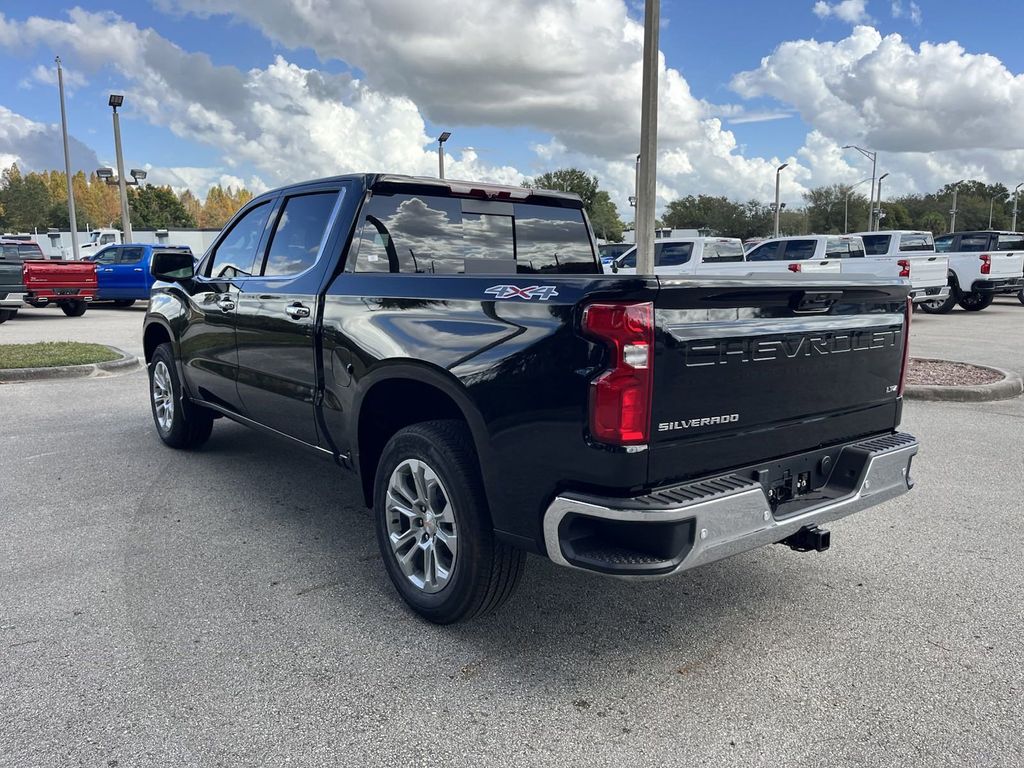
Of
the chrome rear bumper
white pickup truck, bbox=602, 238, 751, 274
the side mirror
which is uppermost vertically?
white pickup truck, bbox=602, 238, 751, 274

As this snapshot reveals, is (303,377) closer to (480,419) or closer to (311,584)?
(311,584)

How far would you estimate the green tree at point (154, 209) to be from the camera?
9575cm

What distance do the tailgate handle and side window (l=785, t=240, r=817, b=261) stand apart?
56.0 feet

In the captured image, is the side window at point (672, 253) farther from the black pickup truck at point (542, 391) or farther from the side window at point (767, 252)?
the black pickup truck at point (542, 391)

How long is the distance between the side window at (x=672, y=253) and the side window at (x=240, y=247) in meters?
14.1

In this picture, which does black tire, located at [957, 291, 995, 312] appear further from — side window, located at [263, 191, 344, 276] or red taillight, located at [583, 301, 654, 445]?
red taillight, located at [583, 301, 654, 445]

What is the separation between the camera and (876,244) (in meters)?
19.3

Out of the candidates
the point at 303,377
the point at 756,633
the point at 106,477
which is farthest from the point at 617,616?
the point at 106,477

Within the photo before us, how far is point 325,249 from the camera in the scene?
4137 mm

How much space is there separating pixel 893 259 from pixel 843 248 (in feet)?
4.33

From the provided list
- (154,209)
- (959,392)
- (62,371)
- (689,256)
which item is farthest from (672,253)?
(154,209)

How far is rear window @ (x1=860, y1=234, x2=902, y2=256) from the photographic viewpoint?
750 inches

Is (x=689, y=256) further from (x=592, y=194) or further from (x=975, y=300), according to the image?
(x=592, y=194)

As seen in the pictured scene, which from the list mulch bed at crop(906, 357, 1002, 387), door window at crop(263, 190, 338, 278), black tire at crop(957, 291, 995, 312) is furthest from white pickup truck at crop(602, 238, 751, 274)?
door window at crop(263, 190, 338, 278)
